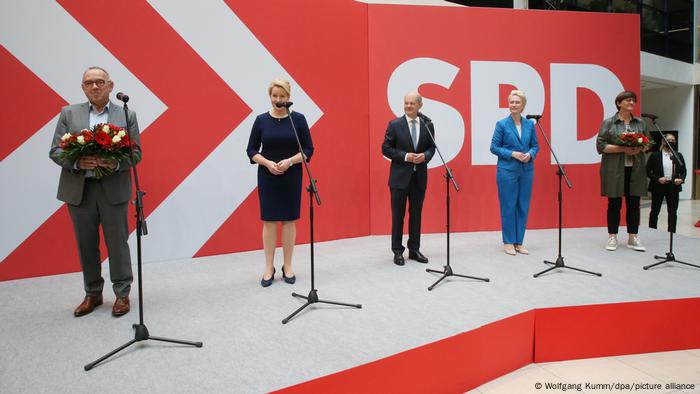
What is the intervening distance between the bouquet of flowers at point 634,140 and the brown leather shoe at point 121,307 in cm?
448

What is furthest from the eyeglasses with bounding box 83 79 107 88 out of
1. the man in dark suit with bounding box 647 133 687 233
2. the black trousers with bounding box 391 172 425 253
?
the man in dark suit with bounding box 647 133 687 233

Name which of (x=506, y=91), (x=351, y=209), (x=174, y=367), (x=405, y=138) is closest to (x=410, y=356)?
(x=174, y=367)

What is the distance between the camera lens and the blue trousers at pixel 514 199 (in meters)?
4.49

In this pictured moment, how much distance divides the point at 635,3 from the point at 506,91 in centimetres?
732

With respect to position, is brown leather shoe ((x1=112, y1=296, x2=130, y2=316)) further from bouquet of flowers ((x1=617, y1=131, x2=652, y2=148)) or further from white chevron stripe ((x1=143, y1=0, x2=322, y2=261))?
bouquet of flowers ((x1=617, y1=131, x2=652, y2=148))

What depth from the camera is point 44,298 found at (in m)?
3.38

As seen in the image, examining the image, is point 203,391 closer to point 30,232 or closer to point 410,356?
point 410,356

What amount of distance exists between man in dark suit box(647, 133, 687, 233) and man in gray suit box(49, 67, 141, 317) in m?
4.80

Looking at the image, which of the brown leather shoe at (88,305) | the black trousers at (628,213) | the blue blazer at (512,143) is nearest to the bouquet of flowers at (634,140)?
the black trousers at (628,213)

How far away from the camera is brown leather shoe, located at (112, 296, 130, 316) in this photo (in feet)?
9.59

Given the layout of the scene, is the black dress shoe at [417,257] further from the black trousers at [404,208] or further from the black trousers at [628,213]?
the black trousers at [628,213]

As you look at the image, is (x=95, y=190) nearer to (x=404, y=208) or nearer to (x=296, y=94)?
(x=404, y=208)

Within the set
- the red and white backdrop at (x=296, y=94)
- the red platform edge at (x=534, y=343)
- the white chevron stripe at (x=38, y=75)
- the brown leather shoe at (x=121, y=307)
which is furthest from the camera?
the red and white backdrop at (x=296, y=94)

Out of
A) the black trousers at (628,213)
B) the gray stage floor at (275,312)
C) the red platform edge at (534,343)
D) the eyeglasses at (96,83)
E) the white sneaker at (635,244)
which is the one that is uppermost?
the eyeglasses at (96,83)
